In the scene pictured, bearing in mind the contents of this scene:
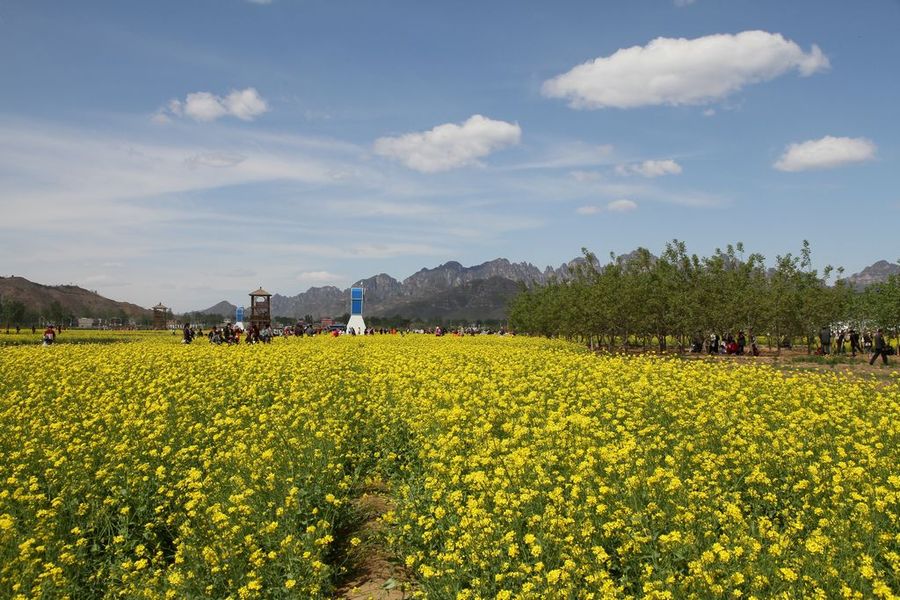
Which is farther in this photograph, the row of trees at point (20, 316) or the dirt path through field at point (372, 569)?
the row of trees at point (20, 316)

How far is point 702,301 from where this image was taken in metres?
44.2

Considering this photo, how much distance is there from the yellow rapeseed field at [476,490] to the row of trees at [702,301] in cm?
3181

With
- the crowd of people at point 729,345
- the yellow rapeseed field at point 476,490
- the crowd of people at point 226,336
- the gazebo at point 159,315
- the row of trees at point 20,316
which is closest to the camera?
the yellow rapeseed field at point 476,490

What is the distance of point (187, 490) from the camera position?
8.54 meters

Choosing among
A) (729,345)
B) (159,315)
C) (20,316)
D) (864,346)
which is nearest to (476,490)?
(729,345)

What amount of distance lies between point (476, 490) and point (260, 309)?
48.1 m

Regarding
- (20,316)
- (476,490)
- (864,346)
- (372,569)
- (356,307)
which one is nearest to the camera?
(476,490)

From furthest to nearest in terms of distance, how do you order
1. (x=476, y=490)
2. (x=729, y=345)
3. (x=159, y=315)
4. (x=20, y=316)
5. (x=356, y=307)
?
(x=20, y=316)
(x=159, y=315)
(x=356, y=307)
(x=729, y=345)
(x=476, y=490)

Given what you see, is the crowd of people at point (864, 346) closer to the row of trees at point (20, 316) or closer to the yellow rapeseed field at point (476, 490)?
the yellow rapeseed field at point (476, 490)

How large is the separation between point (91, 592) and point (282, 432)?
306 centimetres

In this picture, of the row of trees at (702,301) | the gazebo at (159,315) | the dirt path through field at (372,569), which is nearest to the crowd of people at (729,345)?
the row of trees at (702,301)

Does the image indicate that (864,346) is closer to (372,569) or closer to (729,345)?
(729,345)

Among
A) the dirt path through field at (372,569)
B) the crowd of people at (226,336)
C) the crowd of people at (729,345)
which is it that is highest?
the crowd of people at (226,336)

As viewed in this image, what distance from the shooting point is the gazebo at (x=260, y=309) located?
51.7 m
